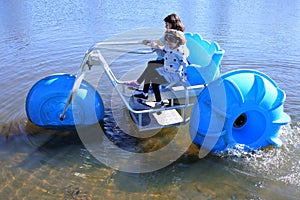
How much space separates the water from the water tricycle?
32 cm

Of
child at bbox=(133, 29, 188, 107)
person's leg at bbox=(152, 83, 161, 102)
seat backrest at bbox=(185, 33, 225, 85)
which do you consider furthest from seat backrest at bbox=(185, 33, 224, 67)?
person's leg at bbox=(152, 83, 161, 102)

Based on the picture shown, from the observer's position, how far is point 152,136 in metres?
5.43

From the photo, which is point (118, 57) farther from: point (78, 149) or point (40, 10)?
point (40, 10)

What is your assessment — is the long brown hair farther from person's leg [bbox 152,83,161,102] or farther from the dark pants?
person's leg [bbox 152,83,161,102]

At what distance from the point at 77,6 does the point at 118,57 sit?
30.6ft

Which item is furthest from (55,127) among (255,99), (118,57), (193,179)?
(118,57)

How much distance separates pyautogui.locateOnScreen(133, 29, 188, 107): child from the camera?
5.08 metres

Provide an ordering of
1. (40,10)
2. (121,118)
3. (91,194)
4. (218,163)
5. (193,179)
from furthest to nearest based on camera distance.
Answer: (40,10)
(121,118)
(218,163)
(193,179)
(91,194)

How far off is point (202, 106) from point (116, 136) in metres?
1.59

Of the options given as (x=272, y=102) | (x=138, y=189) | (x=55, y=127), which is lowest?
(x=138, y=189)

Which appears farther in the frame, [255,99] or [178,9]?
[178,9]

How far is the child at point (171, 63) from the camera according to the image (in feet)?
16.7

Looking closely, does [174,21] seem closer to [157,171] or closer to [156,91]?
[156,91]

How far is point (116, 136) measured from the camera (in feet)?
17.8
